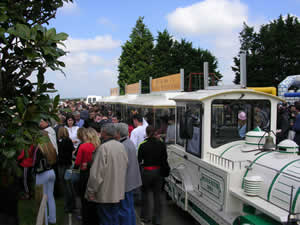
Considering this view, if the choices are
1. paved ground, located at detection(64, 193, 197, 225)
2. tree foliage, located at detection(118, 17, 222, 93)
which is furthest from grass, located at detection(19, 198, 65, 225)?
tree foliage, located at detection(118, 17, 222, 93)

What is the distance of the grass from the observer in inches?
218

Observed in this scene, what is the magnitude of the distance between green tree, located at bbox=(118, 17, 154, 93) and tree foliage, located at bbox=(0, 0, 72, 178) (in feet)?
140

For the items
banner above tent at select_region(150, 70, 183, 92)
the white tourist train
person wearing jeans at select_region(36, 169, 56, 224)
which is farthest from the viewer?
banner above tent at select_region(150, 70, 183, 92)

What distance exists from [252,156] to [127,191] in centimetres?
188

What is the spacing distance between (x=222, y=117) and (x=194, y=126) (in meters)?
0.48

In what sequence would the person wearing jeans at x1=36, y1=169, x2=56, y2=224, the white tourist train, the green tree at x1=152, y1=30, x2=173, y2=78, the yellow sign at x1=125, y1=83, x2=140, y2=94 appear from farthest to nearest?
the green tree at x1=152, y1=30, x2=173, y2=78 → the yellow sign at x1=125, y1=83, x2=140, y2=94 → the person wearing jeans at x1=36, y1=169, x2=56, y2=224 → the white tourist train

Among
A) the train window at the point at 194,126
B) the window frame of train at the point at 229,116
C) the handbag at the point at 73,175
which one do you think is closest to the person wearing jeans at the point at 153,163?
the train window at the point at 194,126

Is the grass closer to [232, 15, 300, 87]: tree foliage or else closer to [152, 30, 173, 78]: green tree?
[152, 30, 173, 78]: green tree

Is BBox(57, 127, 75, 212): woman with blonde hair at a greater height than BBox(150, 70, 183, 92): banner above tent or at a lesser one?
lesser

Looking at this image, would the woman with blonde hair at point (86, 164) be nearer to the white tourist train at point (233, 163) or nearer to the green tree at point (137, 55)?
the white tourist train at point (233, 163)

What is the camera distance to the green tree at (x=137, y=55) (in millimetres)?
45438

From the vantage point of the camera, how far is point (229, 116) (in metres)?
4.94

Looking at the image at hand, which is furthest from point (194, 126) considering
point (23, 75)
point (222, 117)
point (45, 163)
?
point (23, 75)

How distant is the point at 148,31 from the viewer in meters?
49.3
